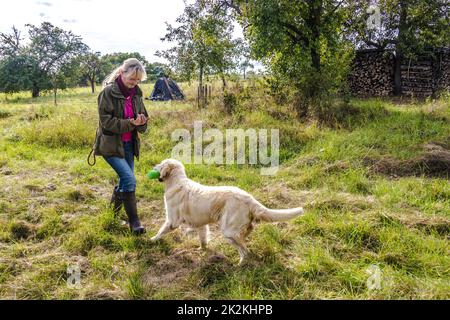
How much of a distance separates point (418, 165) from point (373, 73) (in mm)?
10507

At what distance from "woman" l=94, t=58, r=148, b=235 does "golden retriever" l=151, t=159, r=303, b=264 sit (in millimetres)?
448

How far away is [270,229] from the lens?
13.7 feet

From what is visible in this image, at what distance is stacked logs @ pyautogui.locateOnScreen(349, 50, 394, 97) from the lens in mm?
15227

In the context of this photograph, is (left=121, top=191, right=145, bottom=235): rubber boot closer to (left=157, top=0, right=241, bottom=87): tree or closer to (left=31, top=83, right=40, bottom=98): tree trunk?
(left=157, top=0, right=241, bottom=87): tree

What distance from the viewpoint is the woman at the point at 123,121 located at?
4023 mm

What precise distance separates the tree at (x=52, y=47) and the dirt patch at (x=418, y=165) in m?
23.6

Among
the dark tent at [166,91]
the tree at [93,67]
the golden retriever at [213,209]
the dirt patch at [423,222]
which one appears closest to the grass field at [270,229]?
the dirt patch at [423,222]

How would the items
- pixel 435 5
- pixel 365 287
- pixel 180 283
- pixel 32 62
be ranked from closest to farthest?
pixel 365 287
pixel 180 283
pixel 435 5
pixel 32 62

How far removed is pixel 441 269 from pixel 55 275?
3.86 m

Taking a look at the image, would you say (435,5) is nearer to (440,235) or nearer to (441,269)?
(440,235)

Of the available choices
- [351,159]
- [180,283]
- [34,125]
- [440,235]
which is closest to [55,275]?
[180,283]

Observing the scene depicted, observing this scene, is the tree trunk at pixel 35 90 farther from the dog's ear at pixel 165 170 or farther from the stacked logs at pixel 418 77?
the dog's ear at pixel 165 170

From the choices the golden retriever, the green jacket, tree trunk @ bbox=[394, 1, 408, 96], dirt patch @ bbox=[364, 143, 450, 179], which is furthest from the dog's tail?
tree trunk @ bbox=[394, 1, 408, 96]
